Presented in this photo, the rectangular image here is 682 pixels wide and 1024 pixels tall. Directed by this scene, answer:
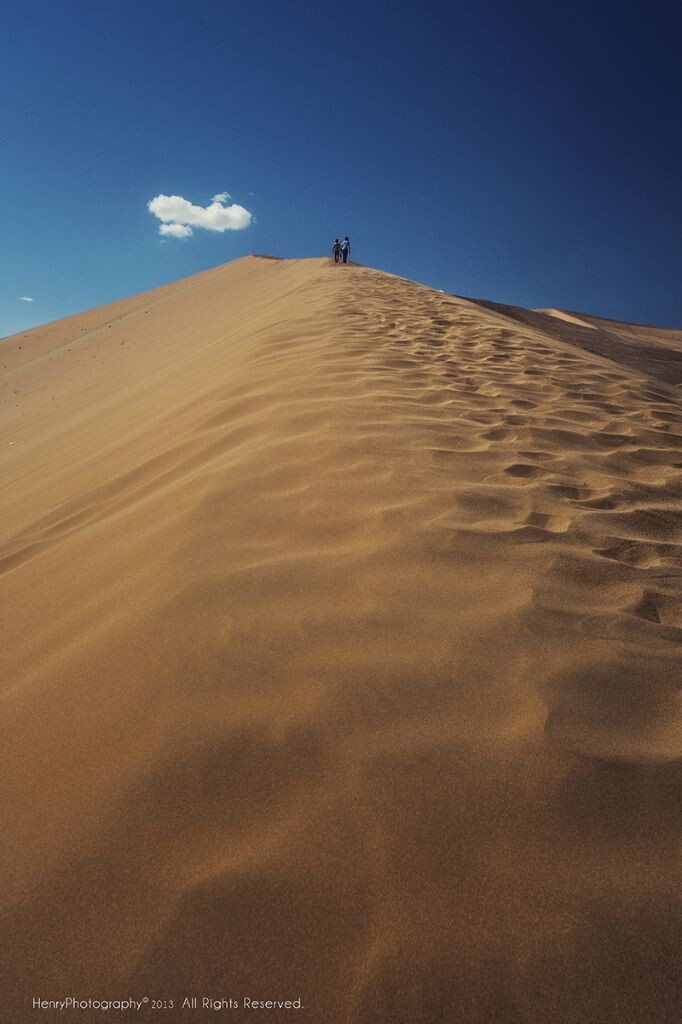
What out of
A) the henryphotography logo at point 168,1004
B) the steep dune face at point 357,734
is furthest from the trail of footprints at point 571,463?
the henryphotography logo at point 168,1004

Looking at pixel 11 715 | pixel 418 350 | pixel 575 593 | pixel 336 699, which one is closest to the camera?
pixel 336 699

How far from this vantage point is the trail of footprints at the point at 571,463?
1.56 m

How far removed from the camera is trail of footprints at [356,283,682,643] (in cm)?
156

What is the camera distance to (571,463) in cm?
242

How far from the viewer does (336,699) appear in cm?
118

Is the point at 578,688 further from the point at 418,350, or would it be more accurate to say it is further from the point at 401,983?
the point at 418,350

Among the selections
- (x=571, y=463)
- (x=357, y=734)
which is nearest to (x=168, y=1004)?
(x=357, y=734)

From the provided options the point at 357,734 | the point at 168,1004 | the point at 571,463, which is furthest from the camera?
the point at 571,463

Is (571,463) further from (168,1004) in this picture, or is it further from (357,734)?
(168,1004)

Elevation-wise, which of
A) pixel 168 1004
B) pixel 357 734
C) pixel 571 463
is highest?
pixel 571 463

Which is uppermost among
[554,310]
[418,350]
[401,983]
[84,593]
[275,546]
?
[554,310]


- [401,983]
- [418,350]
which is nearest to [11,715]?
[401,983]

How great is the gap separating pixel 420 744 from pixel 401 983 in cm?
37

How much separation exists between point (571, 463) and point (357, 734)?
1.75 meters
